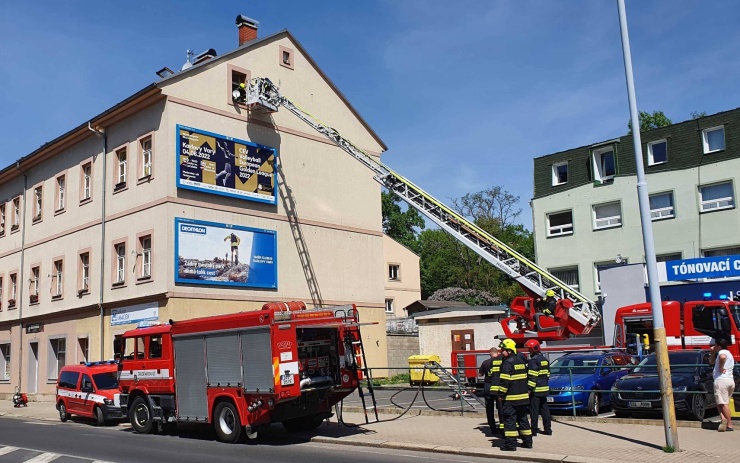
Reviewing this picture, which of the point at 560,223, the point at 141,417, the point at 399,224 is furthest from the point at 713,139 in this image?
the point at 399,224

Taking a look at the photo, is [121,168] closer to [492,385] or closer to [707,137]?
[492,385]

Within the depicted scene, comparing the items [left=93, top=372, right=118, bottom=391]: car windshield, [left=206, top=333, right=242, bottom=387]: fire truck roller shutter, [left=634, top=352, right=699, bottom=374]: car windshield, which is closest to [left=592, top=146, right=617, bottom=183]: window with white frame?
[left=634, top=352, right=699, bottom=374]: car windshield

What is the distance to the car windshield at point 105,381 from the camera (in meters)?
20.6

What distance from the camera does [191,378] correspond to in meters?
15.5

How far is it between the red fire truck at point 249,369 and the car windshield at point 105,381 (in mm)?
4068

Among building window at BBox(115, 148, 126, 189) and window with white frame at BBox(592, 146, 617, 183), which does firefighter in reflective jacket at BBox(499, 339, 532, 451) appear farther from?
window with white frame at BBox(592, 146, 617, 183)

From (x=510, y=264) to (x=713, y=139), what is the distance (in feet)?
48.2

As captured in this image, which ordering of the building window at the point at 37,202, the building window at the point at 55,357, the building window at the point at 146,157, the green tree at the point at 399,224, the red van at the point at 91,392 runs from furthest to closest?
the green tree at the point at 399,224 < the building window at the point at 37,202 < the building window at the point at 55,357 < the building window at the point at 146,157 < the red van at the point at 91,392

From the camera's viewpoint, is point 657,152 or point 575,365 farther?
point 657,152

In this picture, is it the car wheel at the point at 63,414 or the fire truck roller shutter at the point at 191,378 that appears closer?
the fire truck roller shutter at the point at 191,378

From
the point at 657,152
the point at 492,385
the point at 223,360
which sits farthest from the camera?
the point at 657,152

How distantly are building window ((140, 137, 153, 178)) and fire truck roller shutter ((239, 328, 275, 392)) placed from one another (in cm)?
1538

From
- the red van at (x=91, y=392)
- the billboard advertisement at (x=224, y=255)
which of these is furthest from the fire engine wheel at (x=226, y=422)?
the billboard advertisement at (x=224, y=255)

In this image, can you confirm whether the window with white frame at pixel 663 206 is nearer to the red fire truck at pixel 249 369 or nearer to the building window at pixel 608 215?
the building window at pixel 608 215
